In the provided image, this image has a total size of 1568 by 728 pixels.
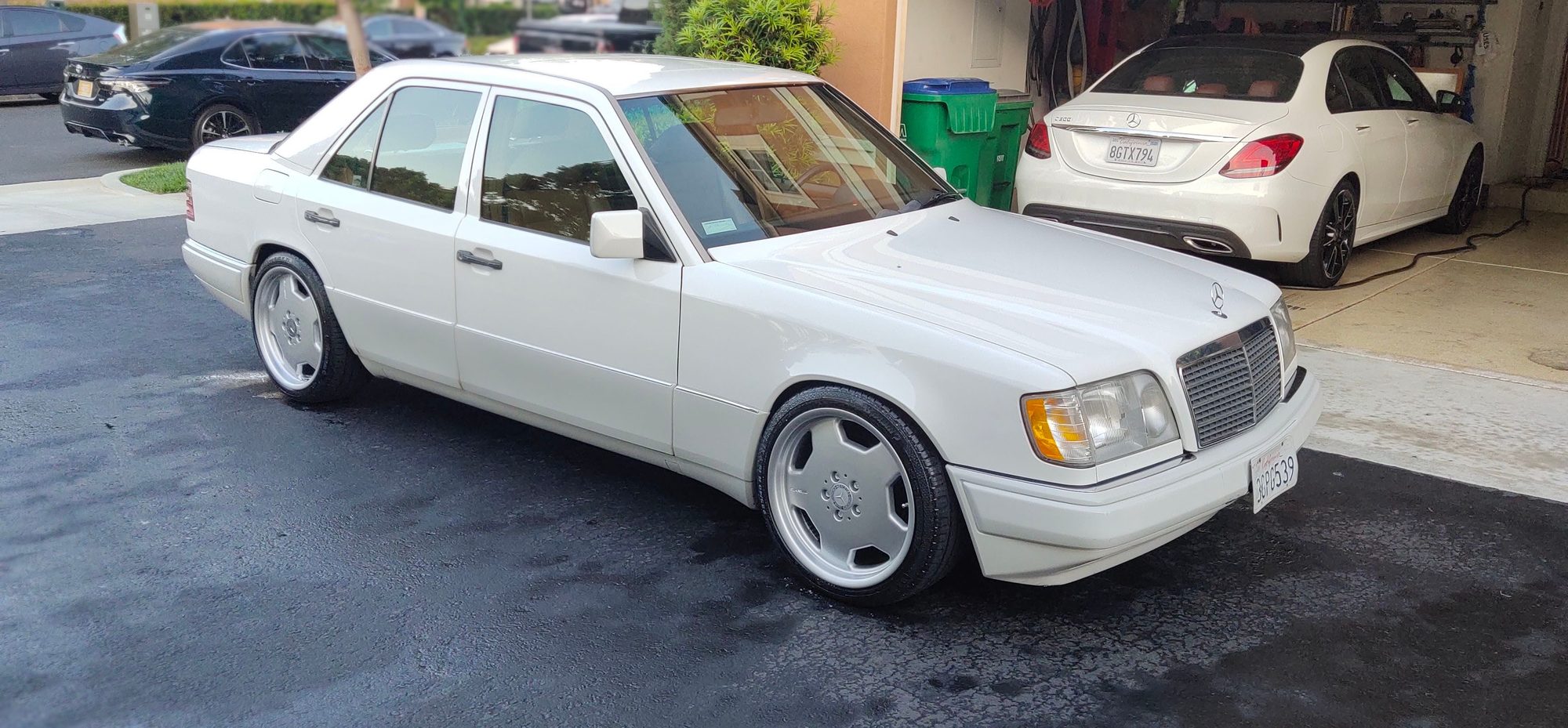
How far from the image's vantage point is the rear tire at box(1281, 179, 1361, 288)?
26.2ft

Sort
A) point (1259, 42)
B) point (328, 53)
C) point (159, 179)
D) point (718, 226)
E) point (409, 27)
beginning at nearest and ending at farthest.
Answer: point (718, 226), point (1259, 42), point (159, 179), point (328, 53), point (409, 27)

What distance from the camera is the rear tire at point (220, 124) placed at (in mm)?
13352

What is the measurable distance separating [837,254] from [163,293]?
206 inches

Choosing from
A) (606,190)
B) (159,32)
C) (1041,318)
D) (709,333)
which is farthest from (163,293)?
(159,32)

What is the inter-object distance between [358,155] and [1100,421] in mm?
3262

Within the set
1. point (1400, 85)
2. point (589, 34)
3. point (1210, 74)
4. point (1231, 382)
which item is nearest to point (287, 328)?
point (1231, 382)

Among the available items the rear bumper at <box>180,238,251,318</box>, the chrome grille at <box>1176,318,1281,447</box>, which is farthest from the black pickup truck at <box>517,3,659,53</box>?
the chrome grille at <box>1176,318,1281,447</box>

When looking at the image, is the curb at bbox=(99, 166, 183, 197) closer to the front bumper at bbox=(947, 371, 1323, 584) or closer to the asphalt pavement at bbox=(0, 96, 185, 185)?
the asphalt pavement at bbox=(0, 96, 185, 185)

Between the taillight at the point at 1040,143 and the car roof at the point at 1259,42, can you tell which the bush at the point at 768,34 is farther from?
the car roof at the point at 1259,42

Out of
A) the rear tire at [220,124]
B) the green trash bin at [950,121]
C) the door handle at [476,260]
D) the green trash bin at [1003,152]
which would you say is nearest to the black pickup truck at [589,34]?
the rear tire at [220,124]

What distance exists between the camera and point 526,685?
3564mm

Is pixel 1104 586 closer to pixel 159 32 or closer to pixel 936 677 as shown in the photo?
pixel 936 677

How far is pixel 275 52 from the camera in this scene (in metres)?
14.0

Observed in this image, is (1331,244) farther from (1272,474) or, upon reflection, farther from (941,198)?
(1272,474)
